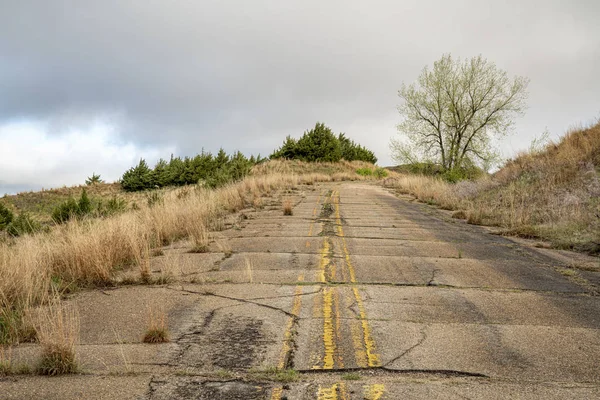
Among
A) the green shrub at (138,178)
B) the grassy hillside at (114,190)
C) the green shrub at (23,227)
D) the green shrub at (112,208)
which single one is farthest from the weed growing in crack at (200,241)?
the green shrub at (138,178)

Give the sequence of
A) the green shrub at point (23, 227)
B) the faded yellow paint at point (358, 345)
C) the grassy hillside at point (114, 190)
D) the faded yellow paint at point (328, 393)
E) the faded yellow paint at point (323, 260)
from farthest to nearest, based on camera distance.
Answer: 1. the grassy hillside at point (114, 190)
2. the green shrub at point (23, 227)
3. the faded yellow paint at point (323, 260)
4. the faded yellow paint at point (358, 345)
5. the faded yellow paint at point (328, 393)

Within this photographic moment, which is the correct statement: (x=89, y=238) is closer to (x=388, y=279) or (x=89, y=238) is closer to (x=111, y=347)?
(x=111, y=347)

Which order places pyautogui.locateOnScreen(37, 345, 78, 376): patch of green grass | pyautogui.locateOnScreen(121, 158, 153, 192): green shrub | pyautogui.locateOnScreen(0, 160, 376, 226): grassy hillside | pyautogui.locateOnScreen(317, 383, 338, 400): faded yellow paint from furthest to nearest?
1. pyautogui.locateOnScreen(121, 158, 153, 192): green shrub
2. pyautogui.locateOnScreen(0, 160, 376, 226): grassy hillside
3. pyautogui.locateOnScreen(37, 345, 78, 376): patch of green grass
4. pyautogui.locateOnScreen(317, 383, 338, 400): faded yellow paint

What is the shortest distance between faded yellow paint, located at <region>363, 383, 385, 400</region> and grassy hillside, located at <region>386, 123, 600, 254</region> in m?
9.05

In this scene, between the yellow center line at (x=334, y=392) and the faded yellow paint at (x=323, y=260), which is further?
the faded yellow paint at (x=323, y=260)

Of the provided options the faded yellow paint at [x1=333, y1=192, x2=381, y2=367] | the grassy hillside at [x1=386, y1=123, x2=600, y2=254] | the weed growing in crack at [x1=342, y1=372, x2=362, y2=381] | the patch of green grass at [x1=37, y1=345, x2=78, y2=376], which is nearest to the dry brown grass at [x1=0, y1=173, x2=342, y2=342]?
the patch of green grass at [x1=37, y1=345, x2=78, y2=376]

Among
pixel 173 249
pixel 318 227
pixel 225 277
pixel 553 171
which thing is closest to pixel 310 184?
pixel 553 171

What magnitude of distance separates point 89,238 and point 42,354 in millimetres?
4366

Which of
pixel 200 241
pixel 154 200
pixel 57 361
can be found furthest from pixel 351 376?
pixel 154 200

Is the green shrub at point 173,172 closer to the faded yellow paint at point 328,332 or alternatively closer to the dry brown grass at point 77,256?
the dry brown grass at point 77,256

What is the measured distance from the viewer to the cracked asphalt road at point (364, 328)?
14.4ft

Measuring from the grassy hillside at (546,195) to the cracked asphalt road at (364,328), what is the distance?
302 centimetres

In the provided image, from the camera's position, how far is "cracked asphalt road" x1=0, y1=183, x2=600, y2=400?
4395 mm

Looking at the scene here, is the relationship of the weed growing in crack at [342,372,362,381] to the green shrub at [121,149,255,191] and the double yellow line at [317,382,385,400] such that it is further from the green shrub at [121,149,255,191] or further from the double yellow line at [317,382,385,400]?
the green shrub at [121,149,255,191]
